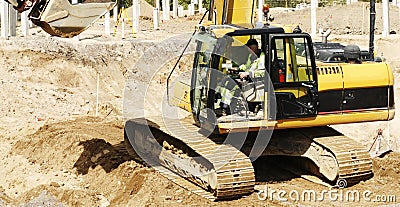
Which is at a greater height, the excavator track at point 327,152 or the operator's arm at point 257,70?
the operator's arm at point 257,70

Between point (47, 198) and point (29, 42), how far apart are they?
8644mm

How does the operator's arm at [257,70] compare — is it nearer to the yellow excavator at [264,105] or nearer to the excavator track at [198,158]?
the yellow excavator at [264,105]

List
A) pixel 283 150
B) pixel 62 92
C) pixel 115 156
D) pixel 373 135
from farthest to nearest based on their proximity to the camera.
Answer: pixel 62 92
pixel 373 135
pixel 115 156
pixel 283 150

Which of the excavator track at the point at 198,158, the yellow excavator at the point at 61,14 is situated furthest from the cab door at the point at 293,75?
the yellow excavator at the point at 61,14

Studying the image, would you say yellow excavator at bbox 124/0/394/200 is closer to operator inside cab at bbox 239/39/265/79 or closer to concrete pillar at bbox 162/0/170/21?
operator inside cab at bbox 239/39/265/79

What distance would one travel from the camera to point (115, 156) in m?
9.95

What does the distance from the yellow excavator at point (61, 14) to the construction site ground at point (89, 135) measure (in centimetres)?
235

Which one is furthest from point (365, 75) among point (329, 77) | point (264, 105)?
point (264, 105)

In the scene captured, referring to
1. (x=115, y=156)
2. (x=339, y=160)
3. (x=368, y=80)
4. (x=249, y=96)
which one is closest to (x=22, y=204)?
(x=115, y=156)

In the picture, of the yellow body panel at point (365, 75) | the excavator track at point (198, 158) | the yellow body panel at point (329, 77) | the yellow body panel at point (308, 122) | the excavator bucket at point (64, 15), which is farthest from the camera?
the yellow body panel at point (365, 75)

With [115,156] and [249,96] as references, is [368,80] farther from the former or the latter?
[115,156]

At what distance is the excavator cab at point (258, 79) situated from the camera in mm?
8203

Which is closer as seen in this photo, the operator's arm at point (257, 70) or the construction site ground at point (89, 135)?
the operator's arm at point (257, 70)

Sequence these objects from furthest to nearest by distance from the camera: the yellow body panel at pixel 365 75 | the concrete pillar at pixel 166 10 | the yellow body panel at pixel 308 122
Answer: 1. the concrete pillar at pixel 166 10
2. the yellow body panel at pixel 365 75
3. the yellow body panel at pixel 308 122
